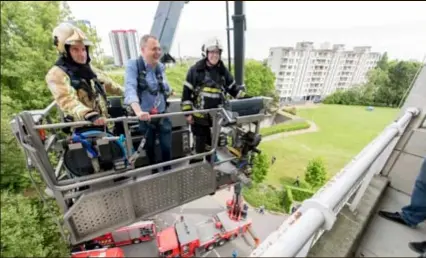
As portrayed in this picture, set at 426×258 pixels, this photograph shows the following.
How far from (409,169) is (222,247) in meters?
5.55

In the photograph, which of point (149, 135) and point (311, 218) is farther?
point (149, 135)

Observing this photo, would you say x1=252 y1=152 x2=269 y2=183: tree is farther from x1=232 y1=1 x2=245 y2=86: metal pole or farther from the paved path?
the paved path

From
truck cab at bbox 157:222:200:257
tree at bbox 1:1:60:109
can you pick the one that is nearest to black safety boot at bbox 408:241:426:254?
truck cab at bbox 157:222:200:257

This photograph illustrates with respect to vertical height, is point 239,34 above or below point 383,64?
above

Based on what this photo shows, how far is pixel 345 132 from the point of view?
1593 cm

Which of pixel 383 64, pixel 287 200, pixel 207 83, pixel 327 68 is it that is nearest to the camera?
pixel 207 83

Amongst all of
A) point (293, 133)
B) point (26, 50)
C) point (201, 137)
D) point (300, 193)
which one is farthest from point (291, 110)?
Answer: point (26, 50)

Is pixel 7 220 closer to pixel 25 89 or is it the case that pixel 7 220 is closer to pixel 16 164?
pixel 16 164

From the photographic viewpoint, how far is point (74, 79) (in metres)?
1.83

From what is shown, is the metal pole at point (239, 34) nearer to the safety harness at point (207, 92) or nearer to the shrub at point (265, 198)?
the safety harness at point (207, 92)

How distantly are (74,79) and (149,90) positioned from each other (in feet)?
2.32

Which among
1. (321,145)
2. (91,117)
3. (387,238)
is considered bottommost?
(321,145)

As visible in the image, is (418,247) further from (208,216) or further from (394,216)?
(208,216)

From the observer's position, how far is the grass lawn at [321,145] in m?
12.6
